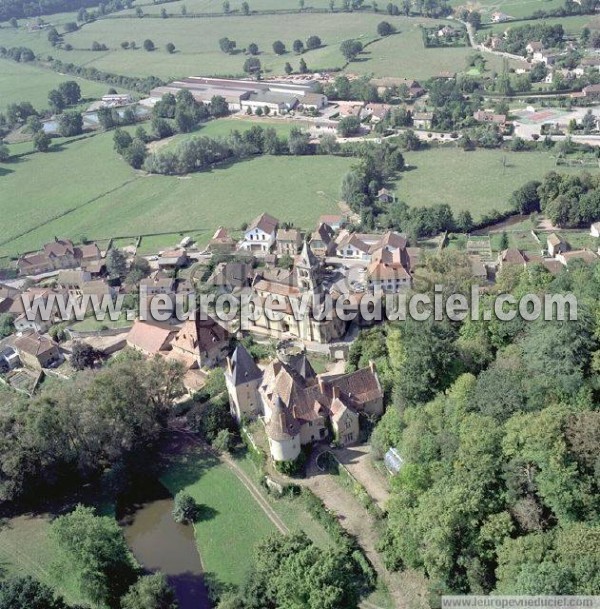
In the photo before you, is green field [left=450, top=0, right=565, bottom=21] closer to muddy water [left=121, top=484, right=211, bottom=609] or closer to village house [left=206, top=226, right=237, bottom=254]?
village house [left=206, top=226, right=237, bottom=254]

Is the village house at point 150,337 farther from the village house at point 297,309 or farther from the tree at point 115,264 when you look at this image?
the tree at point 115,264

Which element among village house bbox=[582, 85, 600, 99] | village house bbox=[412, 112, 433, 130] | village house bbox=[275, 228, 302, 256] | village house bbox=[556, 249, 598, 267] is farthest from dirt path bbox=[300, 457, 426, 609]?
village house bbox=[582, 85, 600, 99]

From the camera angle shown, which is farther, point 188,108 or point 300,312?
point 188,108

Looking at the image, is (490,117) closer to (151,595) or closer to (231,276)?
(231,276)

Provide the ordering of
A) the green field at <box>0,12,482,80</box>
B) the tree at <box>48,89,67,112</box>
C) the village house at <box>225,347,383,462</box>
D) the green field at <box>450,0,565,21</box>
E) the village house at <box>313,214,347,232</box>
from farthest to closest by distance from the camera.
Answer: the green field at <box>450,0,565,21</box> < the green field at <box>0,12,482,80</box> < the tree at <box>48,89,67,112</box> < the village house at <box>313,214,347,232</box> < the village house at <box>225,347,383,462</box>

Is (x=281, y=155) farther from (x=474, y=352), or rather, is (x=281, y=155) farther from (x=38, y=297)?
(x=474, y=352)

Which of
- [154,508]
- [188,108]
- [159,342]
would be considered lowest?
[154,508]

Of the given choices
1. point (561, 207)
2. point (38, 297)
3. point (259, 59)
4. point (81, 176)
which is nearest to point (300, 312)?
point (38, 297)

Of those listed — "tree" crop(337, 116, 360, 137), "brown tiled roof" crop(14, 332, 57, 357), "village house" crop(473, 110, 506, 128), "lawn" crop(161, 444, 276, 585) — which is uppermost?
"tree" crop(337, 116, 360, 137)
